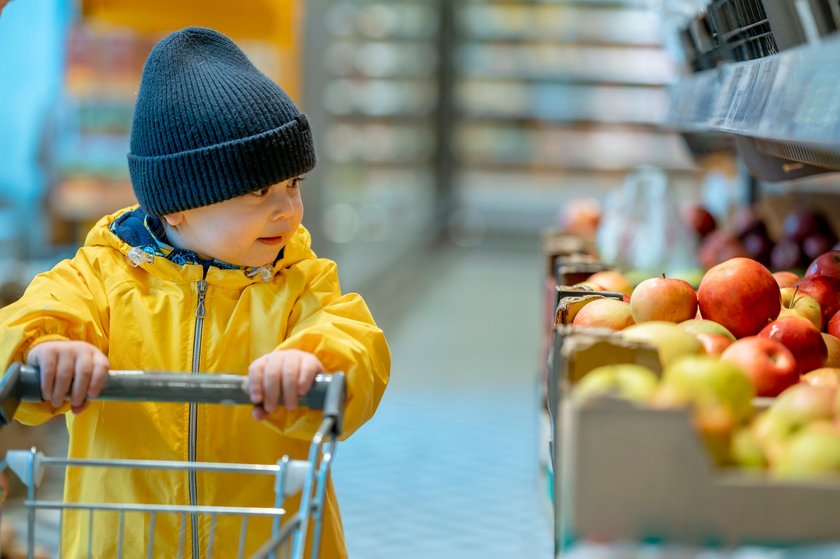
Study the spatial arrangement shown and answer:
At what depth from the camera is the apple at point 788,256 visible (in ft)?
10.5

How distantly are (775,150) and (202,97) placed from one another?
1500 mm

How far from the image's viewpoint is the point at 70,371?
59.8 inches

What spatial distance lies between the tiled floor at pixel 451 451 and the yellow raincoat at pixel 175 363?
135 centimetres

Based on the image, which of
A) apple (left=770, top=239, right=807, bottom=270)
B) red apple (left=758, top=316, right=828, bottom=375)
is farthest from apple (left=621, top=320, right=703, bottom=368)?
apple (left=770, top=239, right=807, bottom=270)

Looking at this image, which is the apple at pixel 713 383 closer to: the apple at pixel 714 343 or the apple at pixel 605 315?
the apple at pixel 714 343

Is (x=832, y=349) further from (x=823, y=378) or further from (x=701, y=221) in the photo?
(x=701, y=221)

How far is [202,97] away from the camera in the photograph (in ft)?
5.57

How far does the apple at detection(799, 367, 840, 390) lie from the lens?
1546mm

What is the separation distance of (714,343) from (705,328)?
5.0 inches

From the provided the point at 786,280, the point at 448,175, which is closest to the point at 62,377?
the point at 786,280

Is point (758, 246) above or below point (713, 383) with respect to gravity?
below

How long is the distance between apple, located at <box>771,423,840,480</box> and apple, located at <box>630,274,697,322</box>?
734 mm

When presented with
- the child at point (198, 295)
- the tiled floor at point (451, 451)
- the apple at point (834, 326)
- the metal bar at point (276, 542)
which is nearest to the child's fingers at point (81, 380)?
the child at point (198, 295)

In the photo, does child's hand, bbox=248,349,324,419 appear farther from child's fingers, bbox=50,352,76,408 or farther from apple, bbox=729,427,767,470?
apple, bbox=729,427,767,470
